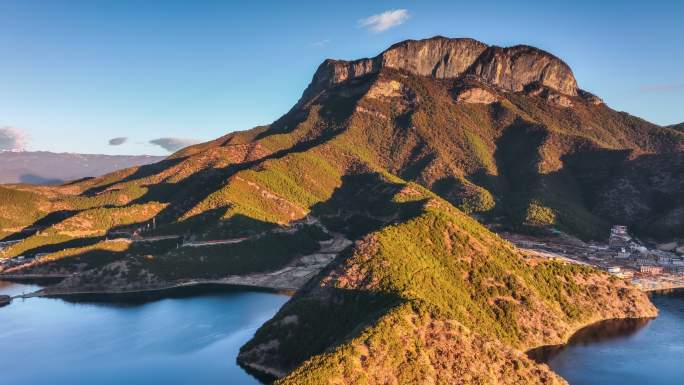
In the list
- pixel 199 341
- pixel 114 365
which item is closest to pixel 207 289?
pixel 199 341

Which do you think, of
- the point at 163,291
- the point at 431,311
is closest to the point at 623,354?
the point at 431,311

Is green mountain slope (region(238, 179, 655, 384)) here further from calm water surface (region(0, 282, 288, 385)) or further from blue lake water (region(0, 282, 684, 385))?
calm water surface (region(0, 282, 288, 385))

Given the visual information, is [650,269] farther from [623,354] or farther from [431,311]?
[431,311]

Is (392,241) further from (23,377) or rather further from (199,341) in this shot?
(23,377)

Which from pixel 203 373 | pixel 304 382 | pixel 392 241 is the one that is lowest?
pixel 203 373

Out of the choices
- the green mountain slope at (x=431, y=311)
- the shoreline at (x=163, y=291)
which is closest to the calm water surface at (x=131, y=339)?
the shoreline at (x=163, y=291)

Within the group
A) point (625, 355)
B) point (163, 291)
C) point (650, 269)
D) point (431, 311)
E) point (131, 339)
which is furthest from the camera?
point (650, 269)
